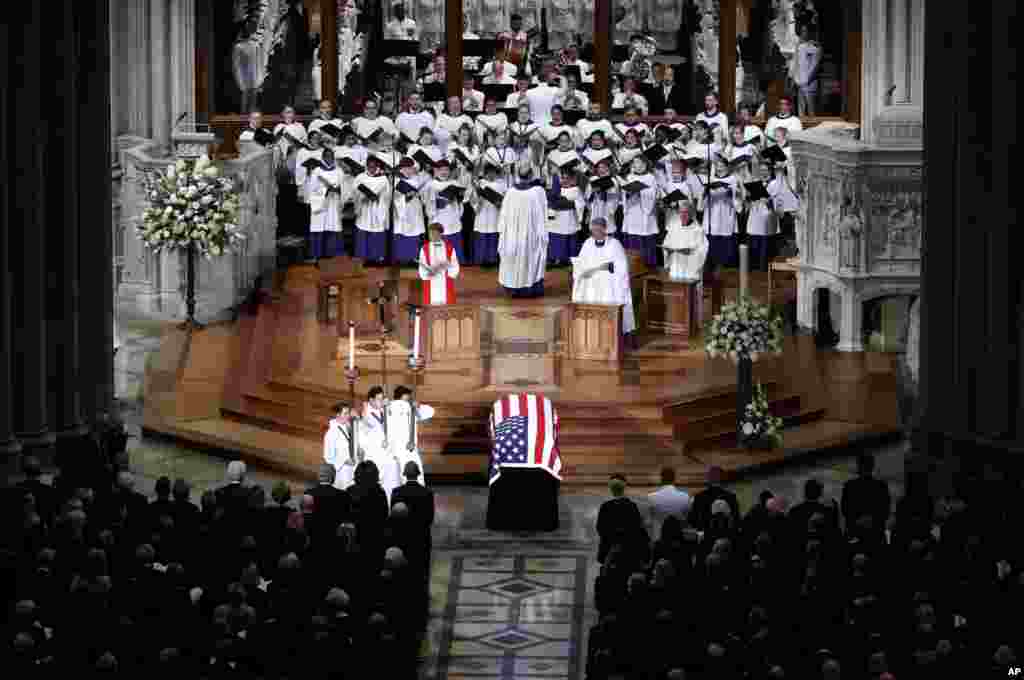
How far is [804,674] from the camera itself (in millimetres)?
23219

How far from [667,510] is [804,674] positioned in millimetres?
6689

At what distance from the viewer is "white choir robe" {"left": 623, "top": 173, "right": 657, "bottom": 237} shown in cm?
4194

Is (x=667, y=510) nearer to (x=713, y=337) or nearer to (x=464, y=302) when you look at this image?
(x=713, y=337)

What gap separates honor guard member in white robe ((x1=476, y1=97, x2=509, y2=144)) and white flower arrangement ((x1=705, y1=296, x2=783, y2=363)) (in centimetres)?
847

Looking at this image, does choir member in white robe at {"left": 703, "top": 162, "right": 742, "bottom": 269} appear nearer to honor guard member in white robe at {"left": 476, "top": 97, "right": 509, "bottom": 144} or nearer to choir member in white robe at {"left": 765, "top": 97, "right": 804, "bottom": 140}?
choir member in white robe at {"left": 765, "top": 97, "right": 804, "bottom": 140}

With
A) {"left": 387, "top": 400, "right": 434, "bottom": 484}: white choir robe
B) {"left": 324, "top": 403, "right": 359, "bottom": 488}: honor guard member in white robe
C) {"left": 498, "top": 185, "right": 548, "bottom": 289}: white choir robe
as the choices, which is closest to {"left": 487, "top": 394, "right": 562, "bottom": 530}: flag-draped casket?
{"left": 387, "top": 400, "right": 434, "bottom": 484}: white choir robe

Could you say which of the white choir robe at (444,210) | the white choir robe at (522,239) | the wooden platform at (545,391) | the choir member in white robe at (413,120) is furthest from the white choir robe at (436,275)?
the choir member in white robe at (413,120)

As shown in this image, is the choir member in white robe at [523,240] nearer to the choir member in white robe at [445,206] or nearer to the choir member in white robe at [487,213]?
the choir member in white robe at [445,206]

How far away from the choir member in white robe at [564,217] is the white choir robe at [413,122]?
2.50m

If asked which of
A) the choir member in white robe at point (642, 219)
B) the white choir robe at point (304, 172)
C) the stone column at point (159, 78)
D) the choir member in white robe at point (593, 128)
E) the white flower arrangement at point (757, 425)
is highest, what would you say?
the stone column at point (159, 78)

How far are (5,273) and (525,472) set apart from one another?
5.74 metres

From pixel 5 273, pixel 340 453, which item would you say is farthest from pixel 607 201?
pixel 5 273

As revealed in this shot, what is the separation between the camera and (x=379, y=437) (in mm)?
31641

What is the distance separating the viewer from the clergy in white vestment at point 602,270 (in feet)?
120
